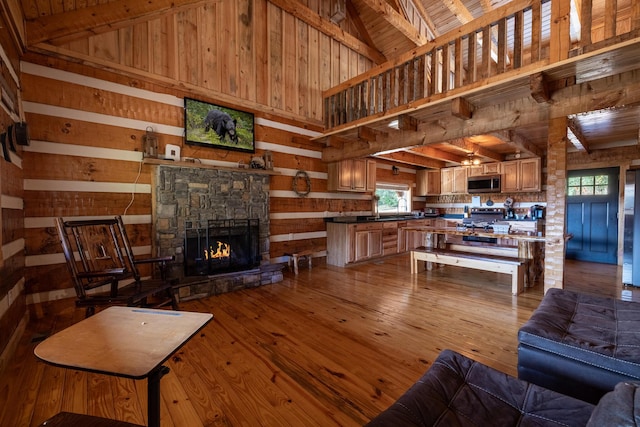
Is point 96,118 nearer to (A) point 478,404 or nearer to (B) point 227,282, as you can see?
(B) point 227,282

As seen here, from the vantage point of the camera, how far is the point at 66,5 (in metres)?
2.93

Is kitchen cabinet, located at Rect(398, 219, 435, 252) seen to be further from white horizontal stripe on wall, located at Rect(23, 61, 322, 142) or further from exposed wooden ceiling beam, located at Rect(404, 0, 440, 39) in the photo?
white horizontal stripe on wall, located at Rect(23, 61, 322, 142)

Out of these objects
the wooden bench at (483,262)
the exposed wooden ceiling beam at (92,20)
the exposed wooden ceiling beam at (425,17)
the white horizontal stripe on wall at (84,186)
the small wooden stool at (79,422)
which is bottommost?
the wooden bench at (483,262)

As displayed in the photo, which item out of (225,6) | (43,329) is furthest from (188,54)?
(43,329)

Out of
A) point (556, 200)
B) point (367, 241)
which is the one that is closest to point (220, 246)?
point (367, 241)

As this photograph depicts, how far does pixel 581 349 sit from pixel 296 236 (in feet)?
13.9

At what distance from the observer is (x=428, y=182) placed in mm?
8148

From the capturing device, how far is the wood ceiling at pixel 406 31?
2.89 m

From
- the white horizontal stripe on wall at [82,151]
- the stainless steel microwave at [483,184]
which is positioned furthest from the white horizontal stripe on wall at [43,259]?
the stainless steel microwave at [483,184]

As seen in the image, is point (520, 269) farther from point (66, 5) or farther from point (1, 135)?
point (66, 5)

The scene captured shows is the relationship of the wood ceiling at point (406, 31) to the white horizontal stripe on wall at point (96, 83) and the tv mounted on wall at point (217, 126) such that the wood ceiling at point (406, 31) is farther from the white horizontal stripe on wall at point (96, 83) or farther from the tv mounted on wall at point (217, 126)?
the tv mounted on wall at point (217, 126)

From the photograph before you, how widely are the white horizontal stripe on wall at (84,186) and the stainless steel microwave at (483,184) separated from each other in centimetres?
727

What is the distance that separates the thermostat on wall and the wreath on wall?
6.76 feet

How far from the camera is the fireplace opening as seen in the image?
3807 mm
